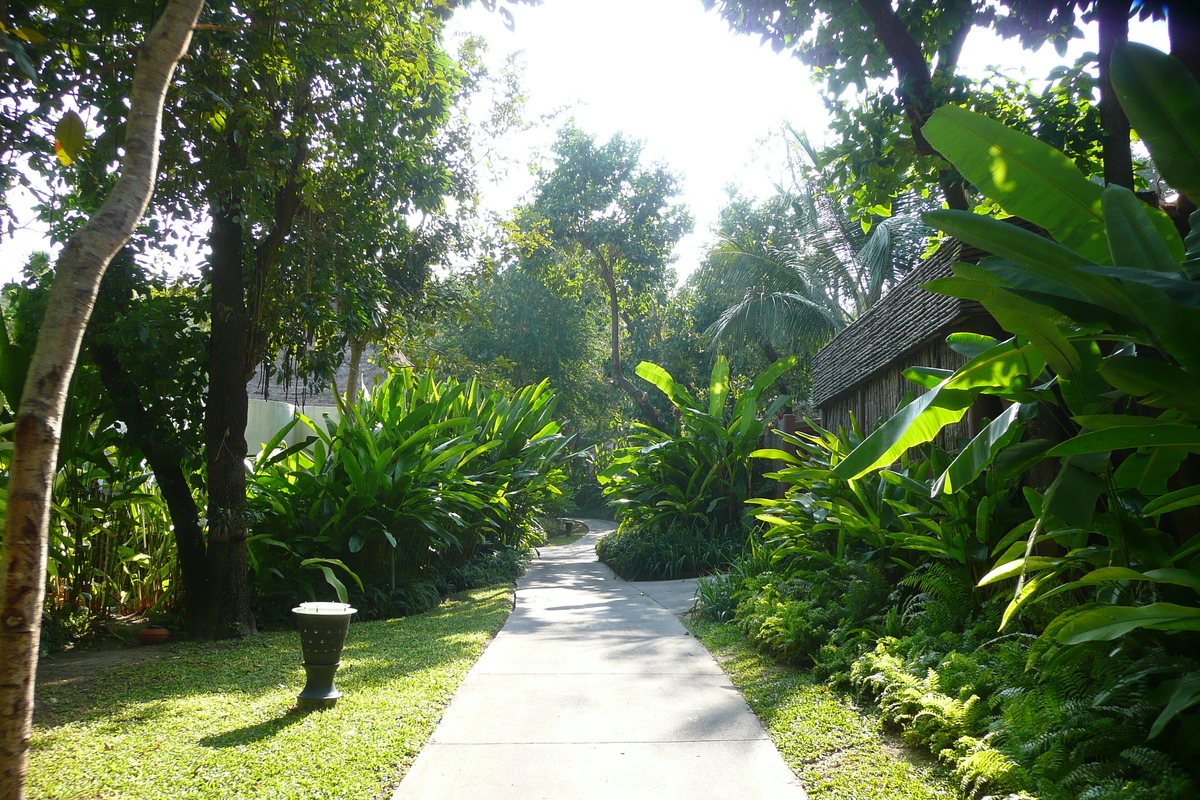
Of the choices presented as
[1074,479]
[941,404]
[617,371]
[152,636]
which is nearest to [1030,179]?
[941,404]

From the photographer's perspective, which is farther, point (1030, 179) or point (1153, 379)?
point (1030, 179)

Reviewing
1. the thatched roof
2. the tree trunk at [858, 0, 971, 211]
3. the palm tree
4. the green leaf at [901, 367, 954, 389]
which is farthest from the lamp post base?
the palm tree

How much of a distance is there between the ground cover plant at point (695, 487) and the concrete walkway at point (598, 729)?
12.9 feet

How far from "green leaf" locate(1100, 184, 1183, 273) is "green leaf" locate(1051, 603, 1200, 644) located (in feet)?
3.84

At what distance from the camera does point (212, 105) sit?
517 cm

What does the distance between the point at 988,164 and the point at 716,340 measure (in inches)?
627

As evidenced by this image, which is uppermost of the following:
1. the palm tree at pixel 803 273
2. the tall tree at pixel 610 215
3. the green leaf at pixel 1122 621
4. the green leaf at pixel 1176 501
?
the tall tree at pixel 610 215

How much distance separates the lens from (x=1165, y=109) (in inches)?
111

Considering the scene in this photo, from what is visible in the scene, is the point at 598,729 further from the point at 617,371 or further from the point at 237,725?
the point at 617,371

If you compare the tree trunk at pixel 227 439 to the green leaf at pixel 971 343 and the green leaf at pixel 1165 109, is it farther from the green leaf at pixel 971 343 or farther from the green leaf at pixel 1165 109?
the green leaf at pixel 1165 109

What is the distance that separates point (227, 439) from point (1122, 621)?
19.4 feet

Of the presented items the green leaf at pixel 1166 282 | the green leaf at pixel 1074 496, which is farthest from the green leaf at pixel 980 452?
the green leaf at pixel 1166 282

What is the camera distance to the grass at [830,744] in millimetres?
2953

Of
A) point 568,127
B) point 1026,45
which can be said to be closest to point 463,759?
point 1026,45
